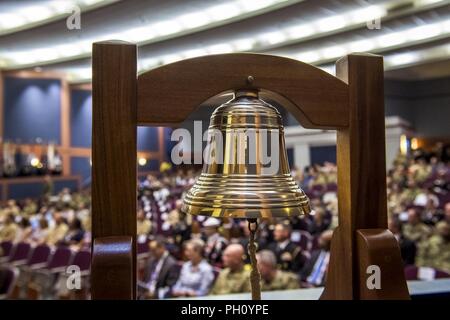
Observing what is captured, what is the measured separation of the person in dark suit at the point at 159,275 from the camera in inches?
184

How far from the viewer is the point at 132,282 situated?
0.86 metres

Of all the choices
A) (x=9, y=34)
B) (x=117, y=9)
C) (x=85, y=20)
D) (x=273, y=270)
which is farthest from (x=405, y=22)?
(x=9, y=34)

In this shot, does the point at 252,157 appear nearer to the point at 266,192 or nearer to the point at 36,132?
the point at 266,192

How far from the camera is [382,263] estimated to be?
94 cm

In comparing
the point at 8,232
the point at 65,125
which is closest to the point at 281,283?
the point at 8,232

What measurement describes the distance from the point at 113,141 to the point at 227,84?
31 centimetres

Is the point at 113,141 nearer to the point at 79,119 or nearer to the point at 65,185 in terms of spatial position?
the point at 65,185

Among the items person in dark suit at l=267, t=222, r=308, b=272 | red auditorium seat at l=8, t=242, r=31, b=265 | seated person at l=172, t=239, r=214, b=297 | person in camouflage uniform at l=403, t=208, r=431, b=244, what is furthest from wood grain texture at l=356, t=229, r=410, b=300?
→ red auditorium seat at l=8, t=242, r=31, b=265

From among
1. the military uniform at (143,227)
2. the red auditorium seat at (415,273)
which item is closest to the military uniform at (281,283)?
the red auditorium seat at (415,273)

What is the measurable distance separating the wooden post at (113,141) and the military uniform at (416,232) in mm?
5405

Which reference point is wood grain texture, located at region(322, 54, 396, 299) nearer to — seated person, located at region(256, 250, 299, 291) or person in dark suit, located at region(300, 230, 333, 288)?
seated person, located at region(256, 250, 299, 291)

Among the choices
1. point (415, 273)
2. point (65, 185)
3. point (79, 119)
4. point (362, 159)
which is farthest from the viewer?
point (79, 119)

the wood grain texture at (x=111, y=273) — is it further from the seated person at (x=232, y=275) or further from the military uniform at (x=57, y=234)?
the military uniform at (x=57, y=234)

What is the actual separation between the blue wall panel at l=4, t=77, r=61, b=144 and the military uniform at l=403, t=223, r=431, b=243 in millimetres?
13685
